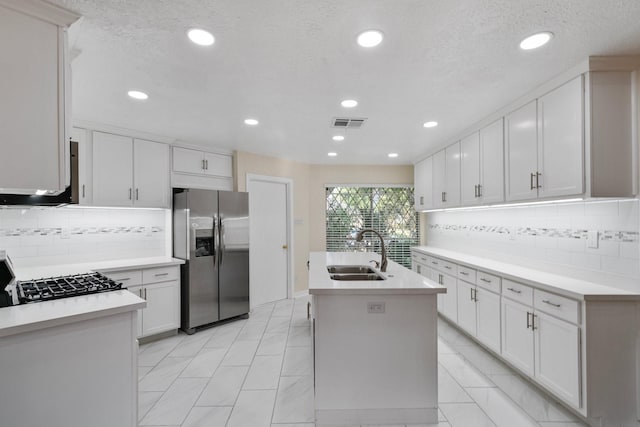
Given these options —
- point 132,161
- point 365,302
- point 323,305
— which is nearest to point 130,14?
point 323,305

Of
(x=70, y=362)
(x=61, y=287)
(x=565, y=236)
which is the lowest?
(x=70, y=362)

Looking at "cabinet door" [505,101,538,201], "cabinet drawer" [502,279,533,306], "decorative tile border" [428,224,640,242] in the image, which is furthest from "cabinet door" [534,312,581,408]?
"cabinet door" [505,101,538,201]

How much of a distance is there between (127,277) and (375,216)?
387 centimetres

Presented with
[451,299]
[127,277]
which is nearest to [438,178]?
[451,299]

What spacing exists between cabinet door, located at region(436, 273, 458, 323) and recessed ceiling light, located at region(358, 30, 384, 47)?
2703 millimetres

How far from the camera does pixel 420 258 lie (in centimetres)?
457

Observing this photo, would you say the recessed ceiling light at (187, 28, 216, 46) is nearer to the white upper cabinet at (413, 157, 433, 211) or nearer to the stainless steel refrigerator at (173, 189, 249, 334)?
the stainless steel refrigerator at (173, 189, 249, 334)

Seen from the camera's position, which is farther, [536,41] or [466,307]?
[466,307]

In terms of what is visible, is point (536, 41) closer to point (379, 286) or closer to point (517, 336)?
point (379, 286)

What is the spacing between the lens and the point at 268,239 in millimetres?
4766

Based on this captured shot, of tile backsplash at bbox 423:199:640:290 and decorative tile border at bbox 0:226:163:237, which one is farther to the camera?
decorative tile border at bbox 0:226:163:237

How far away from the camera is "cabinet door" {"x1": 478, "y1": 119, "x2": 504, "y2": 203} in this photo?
2.85 metres

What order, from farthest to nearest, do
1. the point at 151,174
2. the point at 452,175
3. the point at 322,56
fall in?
the point at 452,175, the point at 151,174, the point at 322,56

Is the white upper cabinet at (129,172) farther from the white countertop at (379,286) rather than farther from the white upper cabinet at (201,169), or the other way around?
the white countertop at (379,286)
